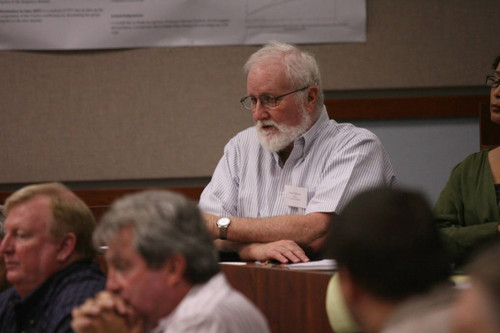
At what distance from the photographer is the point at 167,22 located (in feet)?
13.6

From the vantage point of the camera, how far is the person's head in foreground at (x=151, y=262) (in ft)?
4.99

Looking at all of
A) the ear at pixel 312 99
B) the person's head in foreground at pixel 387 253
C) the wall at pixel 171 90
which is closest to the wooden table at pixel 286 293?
the person's head in foreground at pixel 387 253

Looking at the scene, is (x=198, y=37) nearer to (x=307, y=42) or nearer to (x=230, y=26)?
(x=230, y=26)

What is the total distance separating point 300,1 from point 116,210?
286cm

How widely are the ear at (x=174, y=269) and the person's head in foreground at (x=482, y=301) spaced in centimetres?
61

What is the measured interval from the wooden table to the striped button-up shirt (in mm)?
722

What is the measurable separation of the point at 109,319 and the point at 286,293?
0.89 m

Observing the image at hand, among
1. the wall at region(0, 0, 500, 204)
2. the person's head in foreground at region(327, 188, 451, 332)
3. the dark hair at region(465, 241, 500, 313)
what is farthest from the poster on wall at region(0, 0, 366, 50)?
the dark hair at region(465, 241, 500, 313)

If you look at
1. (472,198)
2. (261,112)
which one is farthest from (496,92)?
(261,112)

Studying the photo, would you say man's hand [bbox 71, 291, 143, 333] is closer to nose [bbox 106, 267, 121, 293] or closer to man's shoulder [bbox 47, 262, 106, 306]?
nose [bbox 106, 267, 121, 293]

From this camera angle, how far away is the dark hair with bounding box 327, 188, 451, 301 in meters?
1.33

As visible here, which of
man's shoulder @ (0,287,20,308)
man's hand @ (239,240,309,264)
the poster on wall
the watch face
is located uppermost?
the poster on wall

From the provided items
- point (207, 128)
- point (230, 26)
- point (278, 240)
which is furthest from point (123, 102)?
point (278, 240)

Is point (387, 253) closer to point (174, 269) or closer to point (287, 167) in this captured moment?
point (174, 269)
